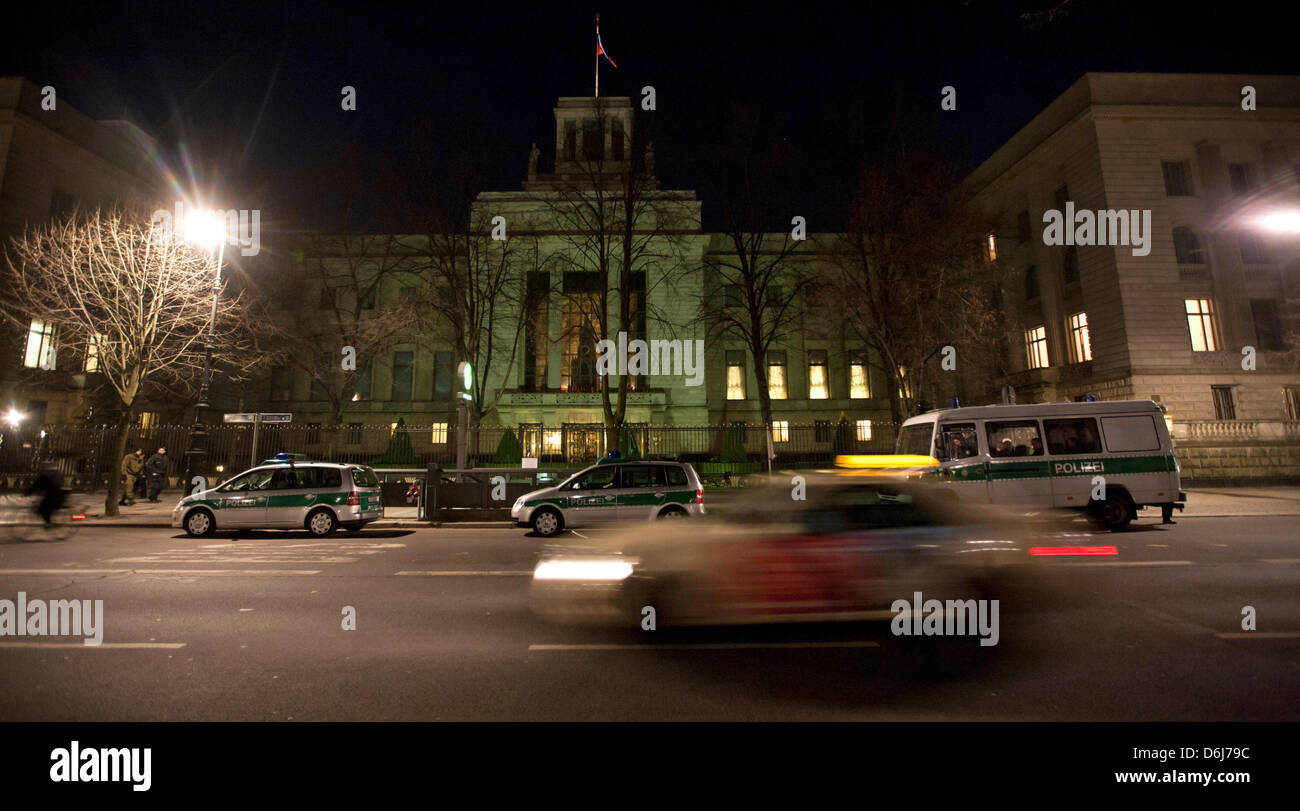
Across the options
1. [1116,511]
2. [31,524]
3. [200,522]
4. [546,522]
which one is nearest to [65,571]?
[200,522]

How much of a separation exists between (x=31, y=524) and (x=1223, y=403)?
45.2 m

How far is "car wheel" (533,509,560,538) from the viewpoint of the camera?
13.1 metres

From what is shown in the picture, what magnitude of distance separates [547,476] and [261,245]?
31.3 m

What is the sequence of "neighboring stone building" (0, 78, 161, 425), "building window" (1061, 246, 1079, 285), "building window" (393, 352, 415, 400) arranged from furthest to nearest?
1. "building window" (393, 352, 415, 400)
2. "building window" (1061, 246, 1079, 285)
3. "neighboring stone building" (0, 78, 161, 425)

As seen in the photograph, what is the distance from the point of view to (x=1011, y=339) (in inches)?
1313

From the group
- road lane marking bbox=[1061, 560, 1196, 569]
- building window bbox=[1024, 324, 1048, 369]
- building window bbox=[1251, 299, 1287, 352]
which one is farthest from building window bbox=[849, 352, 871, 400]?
road lane marking bbox=[1061, 560, 1196, 569]

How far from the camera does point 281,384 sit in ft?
126

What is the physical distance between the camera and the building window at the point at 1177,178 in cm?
2791

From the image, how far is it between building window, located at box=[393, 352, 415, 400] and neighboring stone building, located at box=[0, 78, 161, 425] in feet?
49.4

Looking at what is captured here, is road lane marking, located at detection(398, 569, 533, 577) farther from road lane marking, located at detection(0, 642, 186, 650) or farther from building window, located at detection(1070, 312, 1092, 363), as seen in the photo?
building window, located at detection(1070, 312, 1092, 363)

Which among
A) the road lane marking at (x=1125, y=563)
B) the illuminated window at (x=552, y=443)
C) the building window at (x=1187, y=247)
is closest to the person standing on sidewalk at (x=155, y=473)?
the illuminated window at (x=552, y=443)

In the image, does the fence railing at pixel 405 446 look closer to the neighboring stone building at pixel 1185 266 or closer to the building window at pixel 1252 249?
the neighboring stone building at pixel 1185 266
